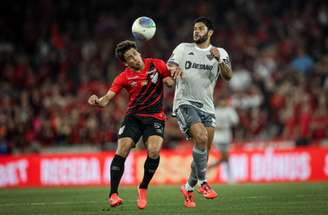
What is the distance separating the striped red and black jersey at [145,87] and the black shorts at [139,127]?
0.07m

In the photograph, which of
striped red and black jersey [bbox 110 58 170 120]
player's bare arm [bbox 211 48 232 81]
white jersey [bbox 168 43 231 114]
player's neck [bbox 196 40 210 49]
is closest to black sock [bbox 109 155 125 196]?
striped red and black jersey [bbox 110 58 170 120]

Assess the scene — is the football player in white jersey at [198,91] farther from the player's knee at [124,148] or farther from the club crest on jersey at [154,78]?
the player's knee at [124,148]

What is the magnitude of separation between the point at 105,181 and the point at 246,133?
416cm

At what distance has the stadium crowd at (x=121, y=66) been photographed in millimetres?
22406

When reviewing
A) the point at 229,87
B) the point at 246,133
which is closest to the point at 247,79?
the point at 229,87

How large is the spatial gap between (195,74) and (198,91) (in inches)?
10.1

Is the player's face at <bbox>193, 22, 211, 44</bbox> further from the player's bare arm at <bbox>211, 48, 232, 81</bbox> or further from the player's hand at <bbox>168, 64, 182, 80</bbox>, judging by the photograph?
the player's hand at <bbox>168, 64, 182, 80</bbox>

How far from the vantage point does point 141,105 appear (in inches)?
446

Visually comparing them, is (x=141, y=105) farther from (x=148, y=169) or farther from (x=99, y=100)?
(x=148, y=169)

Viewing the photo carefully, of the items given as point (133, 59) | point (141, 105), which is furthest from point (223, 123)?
point (133, 59)

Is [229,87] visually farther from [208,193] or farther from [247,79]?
[208,193]

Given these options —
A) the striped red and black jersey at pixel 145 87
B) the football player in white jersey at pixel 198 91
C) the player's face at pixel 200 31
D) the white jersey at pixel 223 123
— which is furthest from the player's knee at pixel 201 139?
the white jersey at pixel 223 123

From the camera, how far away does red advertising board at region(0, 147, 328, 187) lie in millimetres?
20984

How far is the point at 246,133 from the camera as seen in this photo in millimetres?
22406
